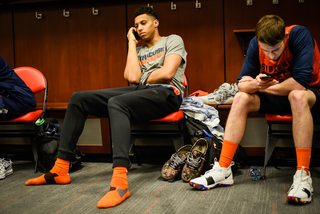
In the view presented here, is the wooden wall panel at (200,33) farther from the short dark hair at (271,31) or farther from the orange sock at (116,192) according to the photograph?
the orange sock at (116,192)

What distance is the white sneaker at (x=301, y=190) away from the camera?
1.31m

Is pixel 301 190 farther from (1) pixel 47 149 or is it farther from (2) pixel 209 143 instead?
(1) pixel 47 149

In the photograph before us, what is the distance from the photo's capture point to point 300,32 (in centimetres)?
156

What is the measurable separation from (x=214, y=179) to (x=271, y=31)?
2.83 ft

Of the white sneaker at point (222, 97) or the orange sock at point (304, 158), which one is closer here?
the orange sock at point (304, 158)

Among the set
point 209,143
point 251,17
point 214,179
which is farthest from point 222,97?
point 251,17

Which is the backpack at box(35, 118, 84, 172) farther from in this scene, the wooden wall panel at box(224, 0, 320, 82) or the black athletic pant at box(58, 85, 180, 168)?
the wooden wall panel at box(224, 0, 320, 82)

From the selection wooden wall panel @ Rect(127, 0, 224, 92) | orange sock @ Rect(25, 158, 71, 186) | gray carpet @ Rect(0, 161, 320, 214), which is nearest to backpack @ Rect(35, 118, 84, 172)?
gray carpet @ Rect(0, 161, 320, 214)

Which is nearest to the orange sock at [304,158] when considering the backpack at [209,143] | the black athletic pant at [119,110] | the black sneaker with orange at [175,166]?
the backpack at [209,143]

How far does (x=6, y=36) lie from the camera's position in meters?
3.19

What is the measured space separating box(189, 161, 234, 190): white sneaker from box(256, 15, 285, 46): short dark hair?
2.46ft

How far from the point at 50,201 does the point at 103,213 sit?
0.37 metres

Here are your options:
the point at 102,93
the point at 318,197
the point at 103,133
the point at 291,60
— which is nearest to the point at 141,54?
the point at 102,93

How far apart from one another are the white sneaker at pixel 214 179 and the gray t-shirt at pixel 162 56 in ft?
2.21
